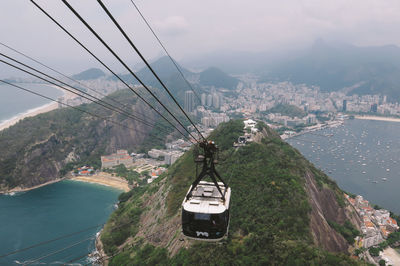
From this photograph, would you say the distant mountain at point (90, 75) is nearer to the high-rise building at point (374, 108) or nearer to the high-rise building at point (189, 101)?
the high-rise building at point (189, 101)

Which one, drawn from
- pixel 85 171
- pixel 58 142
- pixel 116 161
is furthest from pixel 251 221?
pixel 58 142

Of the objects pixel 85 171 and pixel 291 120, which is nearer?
pixel 85 171

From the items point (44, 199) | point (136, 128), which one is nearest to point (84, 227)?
point (44, 199)

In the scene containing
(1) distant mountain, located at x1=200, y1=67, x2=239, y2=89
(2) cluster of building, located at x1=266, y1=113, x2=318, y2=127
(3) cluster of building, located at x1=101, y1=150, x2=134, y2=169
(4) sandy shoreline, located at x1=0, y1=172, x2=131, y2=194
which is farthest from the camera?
(1) distant mountain, located at x1=200, y1=67, x2=239, y2=89

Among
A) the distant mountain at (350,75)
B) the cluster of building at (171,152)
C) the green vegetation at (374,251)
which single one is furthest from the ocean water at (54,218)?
the distant mountain at (350,75)

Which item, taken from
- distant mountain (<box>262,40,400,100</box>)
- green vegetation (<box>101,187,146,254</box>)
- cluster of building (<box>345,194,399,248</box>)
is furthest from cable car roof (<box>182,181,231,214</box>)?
distant mountain (<box>262,40,400,100</box>)

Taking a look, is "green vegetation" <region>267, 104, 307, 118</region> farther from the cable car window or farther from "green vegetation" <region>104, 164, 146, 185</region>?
the cable car window

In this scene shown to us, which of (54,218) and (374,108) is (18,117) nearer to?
(54,218)
